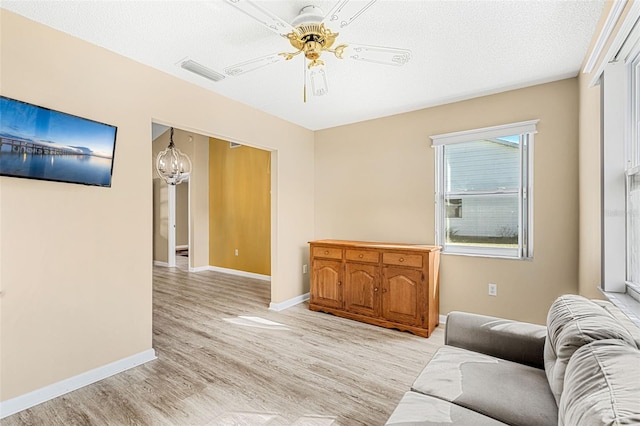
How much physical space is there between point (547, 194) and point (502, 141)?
0.69 m

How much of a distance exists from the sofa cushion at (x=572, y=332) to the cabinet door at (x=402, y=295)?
163 cm

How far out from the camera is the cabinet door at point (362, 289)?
344 cm

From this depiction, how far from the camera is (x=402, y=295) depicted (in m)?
3.24

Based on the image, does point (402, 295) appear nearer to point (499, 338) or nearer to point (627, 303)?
point (499, 338)

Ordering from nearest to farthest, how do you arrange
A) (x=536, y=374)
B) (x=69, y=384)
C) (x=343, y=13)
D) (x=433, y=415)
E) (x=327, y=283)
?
(x=433, y=415) → (x=536, y=374) → (x=343, y=13) → (x=69, y=384) → (x=327, y=283)

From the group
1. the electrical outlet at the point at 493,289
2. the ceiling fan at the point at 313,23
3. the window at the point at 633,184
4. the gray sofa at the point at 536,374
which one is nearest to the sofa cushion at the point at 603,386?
the gray sofa at the point at 536,374

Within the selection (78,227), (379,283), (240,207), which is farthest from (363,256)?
(240,207)

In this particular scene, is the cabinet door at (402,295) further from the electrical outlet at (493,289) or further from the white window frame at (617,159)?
the white window frame at (617,159)

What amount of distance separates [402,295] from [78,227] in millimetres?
2977

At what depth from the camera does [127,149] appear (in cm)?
247

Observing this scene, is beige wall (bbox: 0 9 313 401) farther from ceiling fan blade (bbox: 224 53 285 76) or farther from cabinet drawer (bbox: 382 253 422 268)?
cabinet drawer (bbox: 382 253 422 268)

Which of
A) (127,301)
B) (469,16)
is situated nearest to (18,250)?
(127,301)

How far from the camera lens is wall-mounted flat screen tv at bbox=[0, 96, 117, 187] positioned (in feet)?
6.06

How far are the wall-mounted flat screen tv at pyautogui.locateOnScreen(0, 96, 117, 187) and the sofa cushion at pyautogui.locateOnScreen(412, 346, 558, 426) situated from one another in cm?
259
